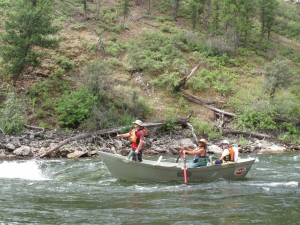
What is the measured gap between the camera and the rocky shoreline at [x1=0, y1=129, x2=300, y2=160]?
19.3 meters

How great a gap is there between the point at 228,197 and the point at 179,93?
18465mm

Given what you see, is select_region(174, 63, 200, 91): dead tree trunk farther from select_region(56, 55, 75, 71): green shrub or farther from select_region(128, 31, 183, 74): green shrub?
select_region(56, 55, 75, 71): green shrub

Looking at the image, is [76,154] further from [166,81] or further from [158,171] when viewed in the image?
[166,81]

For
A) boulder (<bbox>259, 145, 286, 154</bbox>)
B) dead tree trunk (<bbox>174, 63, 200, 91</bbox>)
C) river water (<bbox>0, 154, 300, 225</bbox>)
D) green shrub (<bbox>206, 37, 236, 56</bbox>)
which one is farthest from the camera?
green shrub (<bbox>206, 37, 236, 56</bbox>)

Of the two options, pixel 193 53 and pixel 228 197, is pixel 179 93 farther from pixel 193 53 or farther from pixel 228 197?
pixel 228 197

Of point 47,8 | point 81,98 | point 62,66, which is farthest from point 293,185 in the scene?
point 62,66

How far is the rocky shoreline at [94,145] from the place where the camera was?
1927 centimetres

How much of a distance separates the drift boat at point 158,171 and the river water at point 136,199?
32 cm

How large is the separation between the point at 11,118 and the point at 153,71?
38.9ft

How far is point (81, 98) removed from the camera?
23.5m

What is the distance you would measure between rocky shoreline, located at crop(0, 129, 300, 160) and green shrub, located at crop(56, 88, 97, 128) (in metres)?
0.89

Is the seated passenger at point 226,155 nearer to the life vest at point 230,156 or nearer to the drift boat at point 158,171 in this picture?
the life vest at point 230,156

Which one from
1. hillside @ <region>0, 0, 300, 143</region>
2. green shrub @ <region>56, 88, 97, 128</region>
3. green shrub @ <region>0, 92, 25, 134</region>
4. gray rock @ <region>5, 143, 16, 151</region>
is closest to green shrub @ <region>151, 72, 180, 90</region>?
hillside @ <region>0, 0, 300, 143</region>

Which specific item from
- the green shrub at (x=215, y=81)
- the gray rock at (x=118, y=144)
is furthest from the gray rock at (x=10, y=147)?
the green shrub at (x=215, y=81)
